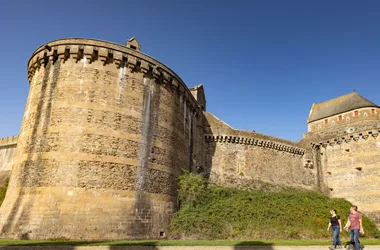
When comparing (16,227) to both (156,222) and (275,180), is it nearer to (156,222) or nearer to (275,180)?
(156,222)

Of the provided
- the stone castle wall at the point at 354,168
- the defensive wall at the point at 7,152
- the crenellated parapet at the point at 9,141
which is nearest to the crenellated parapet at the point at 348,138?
the stone castle wall at the point at 354,168

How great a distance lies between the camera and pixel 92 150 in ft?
44.6

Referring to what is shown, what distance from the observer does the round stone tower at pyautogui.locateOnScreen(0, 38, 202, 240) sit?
12609 millimetres

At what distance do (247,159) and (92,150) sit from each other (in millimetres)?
14779

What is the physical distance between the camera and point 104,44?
15.0 m

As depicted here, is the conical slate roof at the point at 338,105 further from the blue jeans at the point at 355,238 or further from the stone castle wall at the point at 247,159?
the blue jeans at the point at 355,238

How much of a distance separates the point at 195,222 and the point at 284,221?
5.24 m

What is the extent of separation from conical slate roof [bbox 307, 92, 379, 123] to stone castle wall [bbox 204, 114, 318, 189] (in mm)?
14672

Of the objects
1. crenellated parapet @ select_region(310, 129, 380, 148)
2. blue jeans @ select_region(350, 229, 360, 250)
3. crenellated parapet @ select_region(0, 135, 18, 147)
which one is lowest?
blue jeans @ select_region(350, 229, 360, 250)

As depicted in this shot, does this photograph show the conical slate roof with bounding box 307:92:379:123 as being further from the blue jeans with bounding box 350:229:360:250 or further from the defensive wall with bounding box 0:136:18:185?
the defensive wall with bounding box 0:136:18:185

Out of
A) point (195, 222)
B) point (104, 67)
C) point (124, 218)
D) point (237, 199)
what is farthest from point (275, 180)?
point (104, 67)

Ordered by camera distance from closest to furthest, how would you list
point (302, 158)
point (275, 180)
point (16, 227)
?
1. point (16, 227)
2. point (275, 180)
3. point (302, 158)

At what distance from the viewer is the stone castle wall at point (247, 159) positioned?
2375cm

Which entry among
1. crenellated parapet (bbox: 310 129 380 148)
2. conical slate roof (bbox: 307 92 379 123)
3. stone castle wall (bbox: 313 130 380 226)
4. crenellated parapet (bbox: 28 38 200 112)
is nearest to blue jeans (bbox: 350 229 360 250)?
crenellated parapet (bbox: 28 38 200 112)
